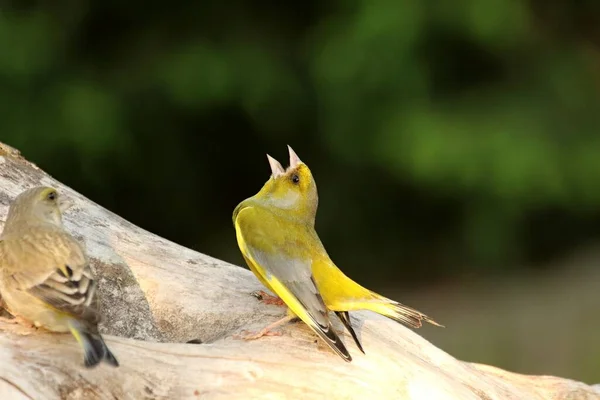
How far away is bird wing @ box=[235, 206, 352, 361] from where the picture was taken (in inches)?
129

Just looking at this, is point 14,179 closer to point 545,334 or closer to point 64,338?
point 64,338

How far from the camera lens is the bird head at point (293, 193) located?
12.8 feet

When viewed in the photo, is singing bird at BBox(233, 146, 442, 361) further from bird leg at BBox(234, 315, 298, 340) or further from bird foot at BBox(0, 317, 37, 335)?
bird foot at BBox(0, 317, 37, 335)

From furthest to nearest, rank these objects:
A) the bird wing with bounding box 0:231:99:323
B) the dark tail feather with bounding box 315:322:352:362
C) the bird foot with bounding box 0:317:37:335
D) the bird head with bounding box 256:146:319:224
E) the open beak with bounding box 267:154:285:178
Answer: the open beak with bounding box 267:154:285:178, the bird head with bounding box 256:146:319:224, the dark tail feather with bounding box 315:322:352:362, the bird foot with bounding box 0:317:37:335, the bird wing with bounding box 0:231:99:323

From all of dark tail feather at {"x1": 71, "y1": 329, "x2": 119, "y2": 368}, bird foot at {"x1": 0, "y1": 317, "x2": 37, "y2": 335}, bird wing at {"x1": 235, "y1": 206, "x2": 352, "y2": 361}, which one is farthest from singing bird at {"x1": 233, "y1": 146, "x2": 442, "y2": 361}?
bird foot at {"x1": 0, "y1": 317, "x2": 37, "y2": 335}

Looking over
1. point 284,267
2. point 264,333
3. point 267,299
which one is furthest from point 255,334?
point 267,299

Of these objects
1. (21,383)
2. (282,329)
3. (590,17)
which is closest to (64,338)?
(21,383)

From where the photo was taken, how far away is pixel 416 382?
3.39m

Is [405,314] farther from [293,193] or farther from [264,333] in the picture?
[293,193]

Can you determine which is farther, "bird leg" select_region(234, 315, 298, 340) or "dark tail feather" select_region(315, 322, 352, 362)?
"bird leg" select_region(234, 315, 298, 340)

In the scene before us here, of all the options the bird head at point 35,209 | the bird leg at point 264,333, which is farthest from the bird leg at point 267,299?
the bird head at point 35,209

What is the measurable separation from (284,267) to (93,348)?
3.11ft

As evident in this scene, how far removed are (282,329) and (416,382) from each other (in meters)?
0.53

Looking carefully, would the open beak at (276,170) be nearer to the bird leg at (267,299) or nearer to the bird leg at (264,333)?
the bird leg at (267,299)
